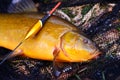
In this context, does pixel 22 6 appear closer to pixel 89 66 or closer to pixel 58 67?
pixel 58 67

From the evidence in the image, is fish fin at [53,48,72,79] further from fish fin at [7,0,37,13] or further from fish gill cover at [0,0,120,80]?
fish fin at [7,0,37,13]

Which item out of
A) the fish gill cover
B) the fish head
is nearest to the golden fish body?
the fish head

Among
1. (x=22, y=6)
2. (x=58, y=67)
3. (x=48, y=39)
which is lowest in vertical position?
(x=58, y=67)

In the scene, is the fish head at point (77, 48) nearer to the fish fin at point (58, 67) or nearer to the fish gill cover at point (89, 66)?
the fish fin at point (58, 67)

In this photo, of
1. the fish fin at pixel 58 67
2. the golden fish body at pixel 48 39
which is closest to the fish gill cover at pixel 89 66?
the fish fin at pixel 58 67

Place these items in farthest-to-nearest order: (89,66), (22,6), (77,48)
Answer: (22,6), (89,66), (77,48)

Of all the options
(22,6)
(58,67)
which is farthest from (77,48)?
(22,6)

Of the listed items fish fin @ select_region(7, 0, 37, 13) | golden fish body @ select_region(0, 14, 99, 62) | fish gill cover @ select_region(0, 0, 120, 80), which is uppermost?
fish fin @ select_region(7, 0, 37, 13)
